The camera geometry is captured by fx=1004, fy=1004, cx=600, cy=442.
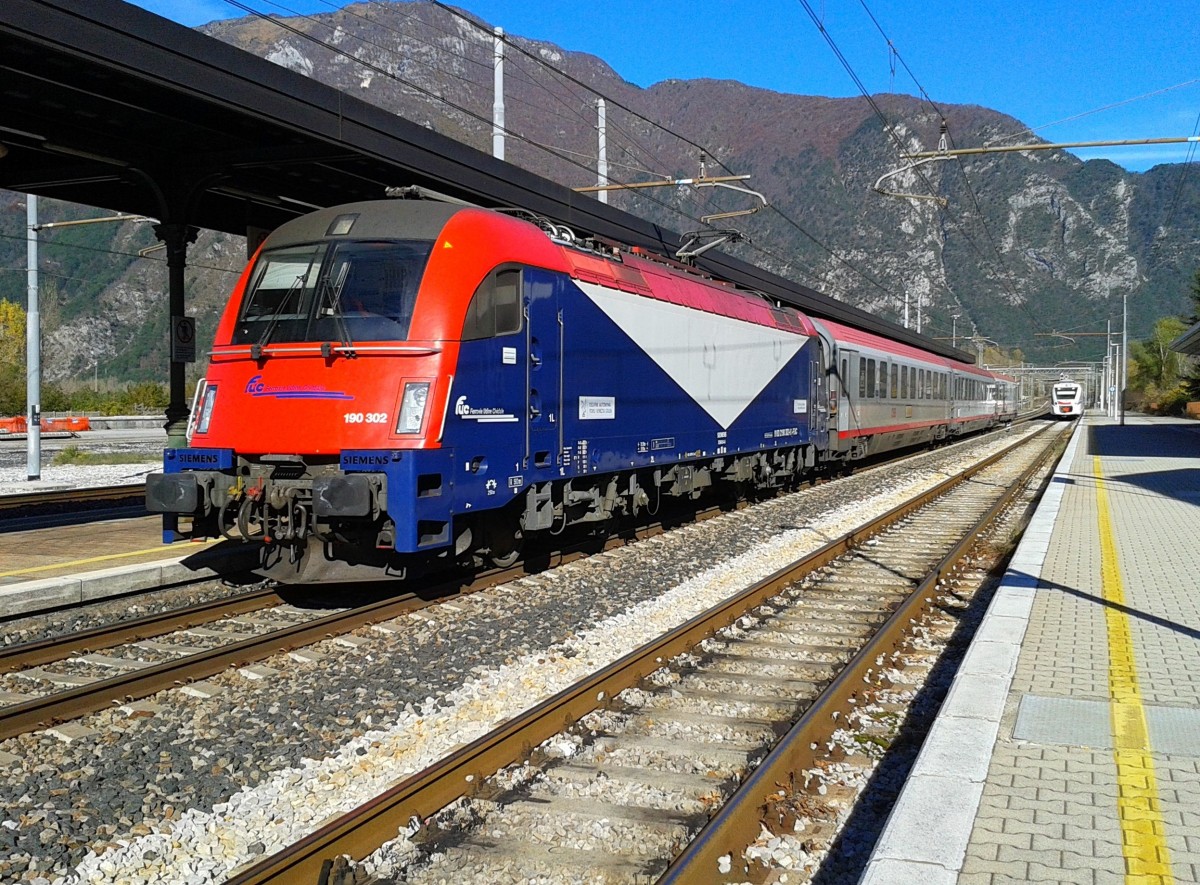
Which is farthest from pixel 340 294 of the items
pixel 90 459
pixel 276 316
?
pixel 90 459

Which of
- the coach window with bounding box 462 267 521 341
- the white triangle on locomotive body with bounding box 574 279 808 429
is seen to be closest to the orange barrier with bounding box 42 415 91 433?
the white triangle on locomotive body with bounding box 574 279 808 429

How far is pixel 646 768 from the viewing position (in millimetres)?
5168

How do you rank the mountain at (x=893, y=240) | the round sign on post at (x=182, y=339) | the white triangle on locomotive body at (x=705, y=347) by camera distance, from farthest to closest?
the mountain at (x=893, y=240)
the round sign on post at (x=182, y=339)
the white triangle on locomotive body at (x=705, y=347)

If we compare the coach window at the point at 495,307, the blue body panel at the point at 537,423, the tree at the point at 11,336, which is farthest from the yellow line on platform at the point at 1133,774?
the tree at the point at 11,336

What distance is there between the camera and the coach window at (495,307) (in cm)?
830

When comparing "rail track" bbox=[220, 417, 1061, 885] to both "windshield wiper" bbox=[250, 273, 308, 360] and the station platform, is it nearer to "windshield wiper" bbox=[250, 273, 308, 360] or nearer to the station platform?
the station platform

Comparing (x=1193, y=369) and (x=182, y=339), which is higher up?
(x=1193, y=369)

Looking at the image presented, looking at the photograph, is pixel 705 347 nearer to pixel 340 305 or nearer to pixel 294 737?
pixel 340 305

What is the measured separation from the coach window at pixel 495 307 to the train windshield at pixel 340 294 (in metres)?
0.52

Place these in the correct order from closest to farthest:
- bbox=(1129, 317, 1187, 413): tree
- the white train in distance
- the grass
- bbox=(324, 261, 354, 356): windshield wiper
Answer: bbox=(324, 261, 354, 356): windshield wiper
the grass
the white train in distance
bbox=(1129, 317, 1187, 413): tree

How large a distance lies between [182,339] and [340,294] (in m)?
5.23

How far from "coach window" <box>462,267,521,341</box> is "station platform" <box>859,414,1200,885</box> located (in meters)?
4.51

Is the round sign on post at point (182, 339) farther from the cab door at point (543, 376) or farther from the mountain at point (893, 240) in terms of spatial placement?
the mountain at point (893, 240)

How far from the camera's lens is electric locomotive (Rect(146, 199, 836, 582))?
7785 millimetres
